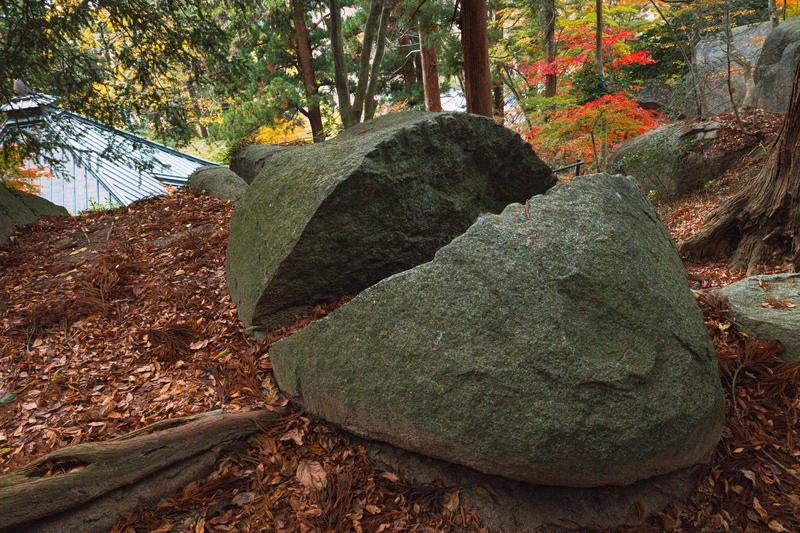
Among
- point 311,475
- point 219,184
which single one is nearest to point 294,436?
point 311,475

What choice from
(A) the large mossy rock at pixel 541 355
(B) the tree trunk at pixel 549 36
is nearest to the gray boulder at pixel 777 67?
(B) the tree trunk at pixel 549 36

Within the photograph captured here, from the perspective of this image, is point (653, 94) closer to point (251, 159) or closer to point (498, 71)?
point (498, 71)

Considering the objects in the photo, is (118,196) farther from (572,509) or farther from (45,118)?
(572,509)

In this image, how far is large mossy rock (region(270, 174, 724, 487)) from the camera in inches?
74.0

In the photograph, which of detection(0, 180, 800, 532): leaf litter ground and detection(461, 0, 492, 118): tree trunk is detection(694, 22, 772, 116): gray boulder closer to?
detection(461, 0, 492, 118): tree trunk

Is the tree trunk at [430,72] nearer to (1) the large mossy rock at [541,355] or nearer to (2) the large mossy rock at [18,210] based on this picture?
→ (2) the large mossy rock at [18,210]

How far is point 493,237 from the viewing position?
221 centimetres

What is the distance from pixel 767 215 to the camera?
3893 mm

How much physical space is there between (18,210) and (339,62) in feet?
14.9

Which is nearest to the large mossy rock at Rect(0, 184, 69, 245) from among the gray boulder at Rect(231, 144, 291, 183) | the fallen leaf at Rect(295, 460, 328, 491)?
the gray boulder at Rect(231, 144, 291, 183)

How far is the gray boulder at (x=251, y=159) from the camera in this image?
1030 cm

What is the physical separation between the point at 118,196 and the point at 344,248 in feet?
35.9

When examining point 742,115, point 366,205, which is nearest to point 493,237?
point 366,205

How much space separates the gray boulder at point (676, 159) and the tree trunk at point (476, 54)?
12.9ft
